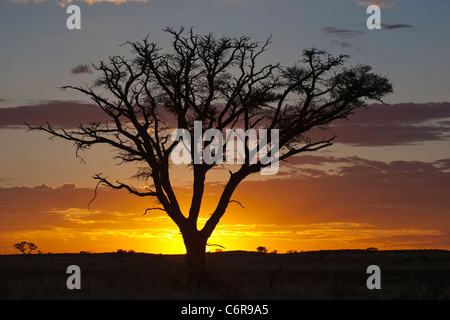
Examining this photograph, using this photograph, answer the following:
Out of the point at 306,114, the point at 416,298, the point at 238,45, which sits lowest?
the point at 416,298

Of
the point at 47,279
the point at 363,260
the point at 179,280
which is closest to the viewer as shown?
the point at 179,280

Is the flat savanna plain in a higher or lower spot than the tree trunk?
lower

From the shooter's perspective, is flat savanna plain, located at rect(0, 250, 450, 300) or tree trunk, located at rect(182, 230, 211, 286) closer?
flat savanna plain, located at rect(0, 250, 450, 300)

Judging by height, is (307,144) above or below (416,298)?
above

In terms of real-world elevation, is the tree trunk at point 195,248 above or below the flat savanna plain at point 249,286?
above

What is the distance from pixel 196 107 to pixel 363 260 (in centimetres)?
2621

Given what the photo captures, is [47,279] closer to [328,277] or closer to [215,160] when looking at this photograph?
[215,160]

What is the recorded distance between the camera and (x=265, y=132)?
33.2m

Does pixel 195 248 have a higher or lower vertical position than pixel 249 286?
higher

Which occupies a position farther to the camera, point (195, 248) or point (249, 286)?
point (195, 248)

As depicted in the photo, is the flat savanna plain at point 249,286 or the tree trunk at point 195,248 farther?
the tree trunk at point 195,248

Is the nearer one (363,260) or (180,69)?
(180,69)
